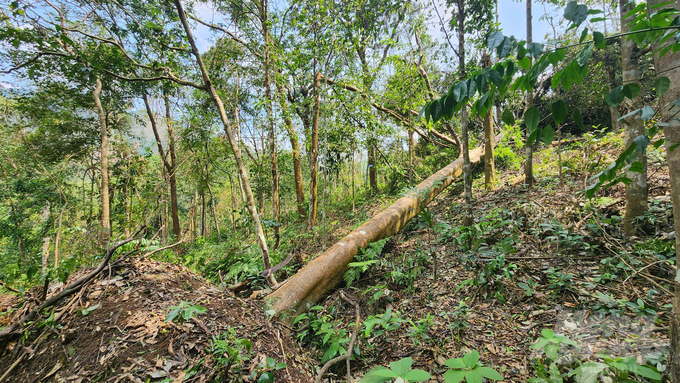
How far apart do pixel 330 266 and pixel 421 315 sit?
4.20ft

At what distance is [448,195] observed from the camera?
656 cm

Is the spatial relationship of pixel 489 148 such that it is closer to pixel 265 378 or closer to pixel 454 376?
pixel 454 376

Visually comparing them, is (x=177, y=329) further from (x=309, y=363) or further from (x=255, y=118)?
(x=255, y=118)

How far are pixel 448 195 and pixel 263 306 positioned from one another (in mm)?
5438

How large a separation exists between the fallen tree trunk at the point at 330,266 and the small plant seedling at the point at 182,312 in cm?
86

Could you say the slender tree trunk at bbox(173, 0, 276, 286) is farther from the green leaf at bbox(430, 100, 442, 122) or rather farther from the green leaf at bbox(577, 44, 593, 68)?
the green leaf at bbox(577, 44, 593, 68)

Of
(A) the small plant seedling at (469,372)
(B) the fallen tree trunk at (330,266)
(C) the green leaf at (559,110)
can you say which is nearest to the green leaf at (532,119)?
(C) the green leaf at (559,110)

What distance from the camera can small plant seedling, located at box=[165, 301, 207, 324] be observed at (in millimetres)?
1923

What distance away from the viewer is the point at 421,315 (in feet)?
8.64

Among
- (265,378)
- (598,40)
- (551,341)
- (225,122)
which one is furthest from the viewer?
(225,122)

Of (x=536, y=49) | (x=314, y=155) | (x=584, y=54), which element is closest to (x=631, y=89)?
(x=584, y=54)

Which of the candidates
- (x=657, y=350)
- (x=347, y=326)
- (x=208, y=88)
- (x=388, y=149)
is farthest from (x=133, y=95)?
(x=657, y=350)

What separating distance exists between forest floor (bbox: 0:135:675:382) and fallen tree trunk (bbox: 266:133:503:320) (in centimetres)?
20

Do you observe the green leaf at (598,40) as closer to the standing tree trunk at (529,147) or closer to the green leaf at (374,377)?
the green leaf at (374,377)
